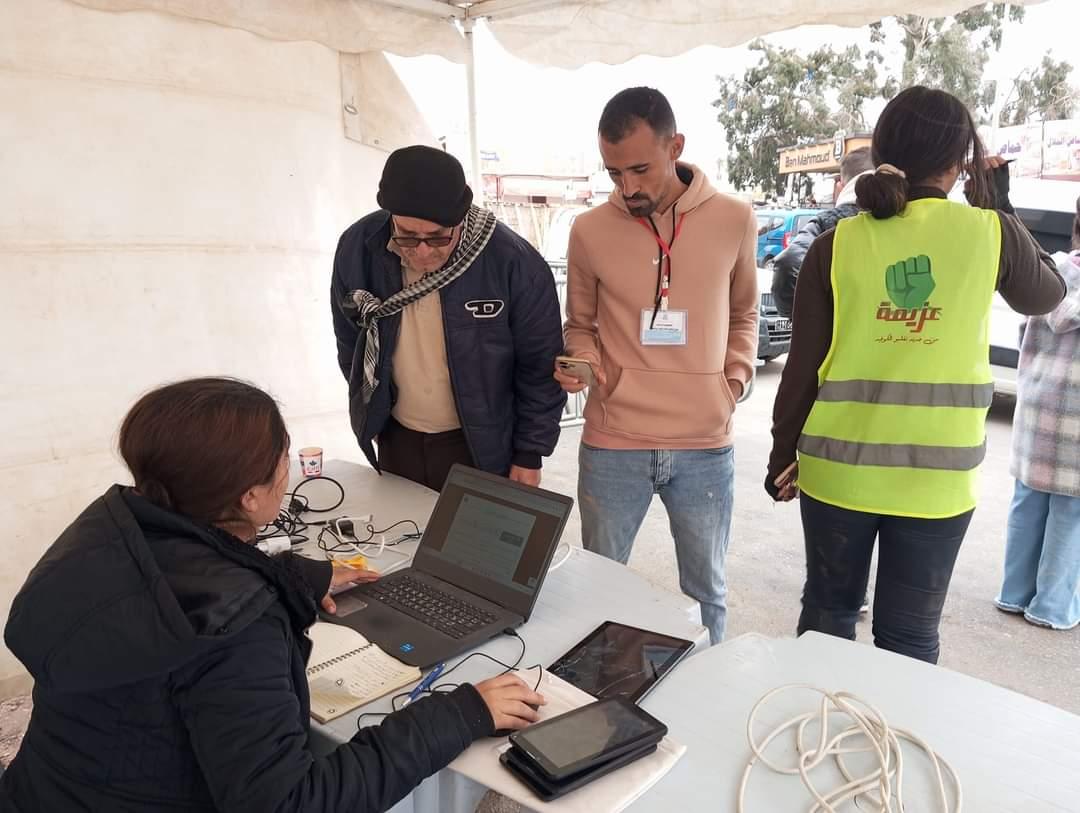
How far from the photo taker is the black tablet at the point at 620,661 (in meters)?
1.10

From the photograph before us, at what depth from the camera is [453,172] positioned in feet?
5.31

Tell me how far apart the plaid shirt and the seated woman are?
2.32 meters

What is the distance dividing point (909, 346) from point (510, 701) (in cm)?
98

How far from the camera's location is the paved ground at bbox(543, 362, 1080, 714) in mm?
2395

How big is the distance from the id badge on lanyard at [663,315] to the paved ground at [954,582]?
133cm

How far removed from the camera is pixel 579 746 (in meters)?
0.90

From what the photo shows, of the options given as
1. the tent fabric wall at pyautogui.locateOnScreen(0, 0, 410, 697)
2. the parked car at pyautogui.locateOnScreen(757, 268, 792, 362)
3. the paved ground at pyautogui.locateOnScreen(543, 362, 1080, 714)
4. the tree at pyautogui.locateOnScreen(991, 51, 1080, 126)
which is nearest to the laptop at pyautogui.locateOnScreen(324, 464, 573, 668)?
the tent fabric wall at pyautogui.locateOnScreen(0, 0, 410, 697)

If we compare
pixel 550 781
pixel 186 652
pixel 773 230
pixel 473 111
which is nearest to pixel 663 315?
pixel 550 781

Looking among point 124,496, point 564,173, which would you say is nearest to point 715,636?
point 124,496

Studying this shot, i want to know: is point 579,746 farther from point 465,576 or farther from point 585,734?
point 465,576

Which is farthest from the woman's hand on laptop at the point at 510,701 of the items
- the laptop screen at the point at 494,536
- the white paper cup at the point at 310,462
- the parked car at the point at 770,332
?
the parked car at the point at 770,332

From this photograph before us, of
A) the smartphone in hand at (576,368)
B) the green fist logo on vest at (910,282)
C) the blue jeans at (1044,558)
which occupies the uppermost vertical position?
the green fist logo on vest at (910,282)

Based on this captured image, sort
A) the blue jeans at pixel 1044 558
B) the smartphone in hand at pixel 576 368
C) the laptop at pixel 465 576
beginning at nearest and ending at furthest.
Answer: the laptop at pixel 465 576 < the smartphone in hand at pixel 576 368 < the blue jeans at pixel 1044 558

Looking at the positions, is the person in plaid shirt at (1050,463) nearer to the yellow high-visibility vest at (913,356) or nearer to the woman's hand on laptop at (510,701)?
the yellow high-visibility vest at (913,356)
